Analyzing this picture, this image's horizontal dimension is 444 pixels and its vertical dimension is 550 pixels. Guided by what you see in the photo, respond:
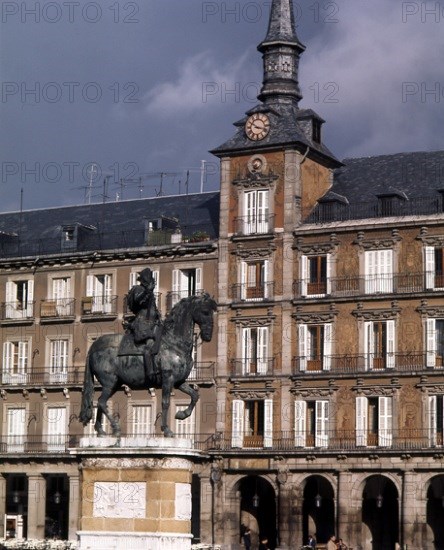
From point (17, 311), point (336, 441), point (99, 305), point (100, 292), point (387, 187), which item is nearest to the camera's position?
point (336, 441)

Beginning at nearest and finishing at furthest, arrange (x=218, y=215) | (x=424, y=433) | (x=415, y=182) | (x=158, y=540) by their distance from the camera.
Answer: (x=158, y=540) < (x=424, y=433) < (x=415, y=182) < (x=218, y=215)

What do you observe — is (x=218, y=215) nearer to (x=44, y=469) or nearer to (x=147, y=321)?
(x=44, y=469)

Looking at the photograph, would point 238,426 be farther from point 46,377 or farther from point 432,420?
point 46,377

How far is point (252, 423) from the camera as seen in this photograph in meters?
80.1

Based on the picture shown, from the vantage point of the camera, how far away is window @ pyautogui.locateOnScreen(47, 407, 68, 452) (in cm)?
8500

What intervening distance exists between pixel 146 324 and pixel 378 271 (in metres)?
41.6

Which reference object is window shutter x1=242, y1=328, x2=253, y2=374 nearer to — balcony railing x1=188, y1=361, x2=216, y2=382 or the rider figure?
balcony railing x1=188, y1=361, x2=216, y2=382

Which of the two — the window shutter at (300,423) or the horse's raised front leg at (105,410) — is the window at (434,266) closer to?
the window shutter at (300,423)

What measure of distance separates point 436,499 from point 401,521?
3308 millimetres

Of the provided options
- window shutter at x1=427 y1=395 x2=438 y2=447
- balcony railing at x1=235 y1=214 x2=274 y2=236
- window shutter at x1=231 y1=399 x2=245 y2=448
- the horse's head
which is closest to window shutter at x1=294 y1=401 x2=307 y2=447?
window shutter at x1=231 y1=399 x2=245 y2=448

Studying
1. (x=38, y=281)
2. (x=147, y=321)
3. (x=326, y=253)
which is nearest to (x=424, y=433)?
(x=326, y=253)

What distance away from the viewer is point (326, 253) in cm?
7919

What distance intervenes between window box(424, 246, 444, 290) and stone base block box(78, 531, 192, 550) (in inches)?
1641

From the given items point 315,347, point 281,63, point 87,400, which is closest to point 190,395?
point 87,400
